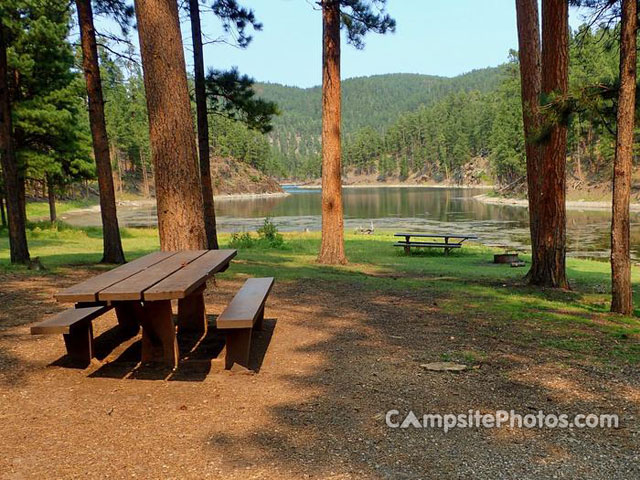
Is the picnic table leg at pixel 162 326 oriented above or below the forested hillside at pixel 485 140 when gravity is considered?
below

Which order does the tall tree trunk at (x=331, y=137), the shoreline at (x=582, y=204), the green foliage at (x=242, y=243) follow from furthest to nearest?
the shoreline at (x=582, y=204), the green foliage at (x=242, y=243), the tall tree trunk at (x=331, y=137)

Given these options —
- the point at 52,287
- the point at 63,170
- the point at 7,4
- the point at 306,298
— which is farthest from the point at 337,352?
the point at 63,170

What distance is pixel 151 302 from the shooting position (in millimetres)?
4059

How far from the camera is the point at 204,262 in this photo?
4883mm

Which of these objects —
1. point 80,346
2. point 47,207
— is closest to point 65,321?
point 80,346

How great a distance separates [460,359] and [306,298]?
329 cm

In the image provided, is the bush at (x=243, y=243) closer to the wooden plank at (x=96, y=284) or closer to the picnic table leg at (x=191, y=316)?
the picnic table leg at (x=191, y=316)

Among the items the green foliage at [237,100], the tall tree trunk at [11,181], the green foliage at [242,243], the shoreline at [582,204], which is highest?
the green foliage at [237,100]

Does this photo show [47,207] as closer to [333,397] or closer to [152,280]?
[152,280]

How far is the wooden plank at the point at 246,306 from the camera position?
154 inches

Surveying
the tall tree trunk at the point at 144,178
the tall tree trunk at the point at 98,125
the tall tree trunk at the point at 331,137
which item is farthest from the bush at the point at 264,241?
the tall tree trunk at the point at 144,178

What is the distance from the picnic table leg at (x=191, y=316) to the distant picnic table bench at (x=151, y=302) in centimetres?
12

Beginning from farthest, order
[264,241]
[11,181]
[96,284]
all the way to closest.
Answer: [264,241] → [11,181] → [96,284]

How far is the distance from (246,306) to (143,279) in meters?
0.95
